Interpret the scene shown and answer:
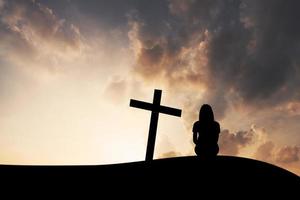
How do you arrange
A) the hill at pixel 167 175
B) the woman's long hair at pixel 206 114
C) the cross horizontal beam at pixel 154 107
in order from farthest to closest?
the cross horizontal beam at pixel 154 107 < the woman's long hair at pixel 206 114 < the hill at pixel 167 175

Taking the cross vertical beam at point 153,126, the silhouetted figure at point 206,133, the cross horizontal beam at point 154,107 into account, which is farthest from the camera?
the cross horizontal beam at point 154,107

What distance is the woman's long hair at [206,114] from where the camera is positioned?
212 inches

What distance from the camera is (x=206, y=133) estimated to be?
526 cm

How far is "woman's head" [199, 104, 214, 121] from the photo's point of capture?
5398 millimetres

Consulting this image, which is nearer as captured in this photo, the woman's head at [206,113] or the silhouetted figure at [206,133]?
the silhouetted figure at [206,133]

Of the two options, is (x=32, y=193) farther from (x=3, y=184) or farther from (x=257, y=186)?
(x=257, y=186)

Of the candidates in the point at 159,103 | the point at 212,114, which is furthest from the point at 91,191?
the point at 159,103

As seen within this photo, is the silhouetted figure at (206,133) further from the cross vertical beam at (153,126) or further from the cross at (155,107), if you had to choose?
the cross at (155,107)

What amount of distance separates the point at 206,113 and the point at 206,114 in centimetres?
2

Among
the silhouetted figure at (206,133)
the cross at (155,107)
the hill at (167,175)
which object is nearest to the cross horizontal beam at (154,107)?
the cross at (155,107)

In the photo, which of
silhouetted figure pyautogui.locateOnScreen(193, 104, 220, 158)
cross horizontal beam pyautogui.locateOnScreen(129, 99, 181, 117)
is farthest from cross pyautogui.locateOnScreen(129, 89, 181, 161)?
silhouetted figure pyautogui.locateOnScreen(193, 104, 220, 158)

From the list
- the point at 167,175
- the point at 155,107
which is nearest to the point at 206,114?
the point at 167,175

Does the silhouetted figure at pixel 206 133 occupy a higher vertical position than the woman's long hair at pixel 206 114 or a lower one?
lower

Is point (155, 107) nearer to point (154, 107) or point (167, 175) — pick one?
point (154, 107)
